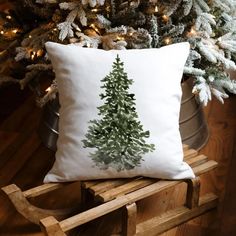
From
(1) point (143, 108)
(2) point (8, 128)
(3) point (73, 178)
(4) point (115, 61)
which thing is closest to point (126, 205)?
Answer: (3) point (73, 178)

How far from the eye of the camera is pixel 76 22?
5.02ft

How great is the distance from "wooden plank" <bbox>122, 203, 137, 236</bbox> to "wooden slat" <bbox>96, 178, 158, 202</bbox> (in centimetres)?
5

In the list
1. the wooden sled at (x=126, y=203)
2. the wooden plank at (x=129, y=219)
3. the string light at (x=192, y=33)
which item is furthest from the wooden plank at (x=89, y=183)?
the string light at (x=192, y=33)

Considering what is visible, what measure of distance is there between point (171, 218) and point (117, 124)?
1.18 feet

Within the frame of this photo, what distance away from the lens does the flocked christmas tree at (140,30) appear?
1.47 m

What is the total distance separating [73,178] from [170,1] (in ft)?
2.24

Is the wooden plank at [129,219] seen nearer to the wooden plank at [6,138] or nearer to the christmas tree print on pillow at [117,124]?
the christmas tree print on pillow at [117,124]

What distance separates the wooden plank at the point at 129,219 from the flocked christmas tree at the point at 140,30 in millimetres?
474

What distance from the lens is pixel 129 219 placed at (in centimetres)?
123

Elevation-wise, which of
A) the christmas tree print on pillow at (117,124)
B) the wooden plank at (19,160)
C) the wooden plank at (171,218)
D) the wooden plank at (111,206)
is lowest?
the wooden plank at (19,160)

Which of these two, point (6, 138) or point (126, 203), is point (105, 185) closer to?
point (126, 203)

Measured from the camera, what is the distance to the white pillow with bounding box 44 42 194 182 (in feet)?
3.99

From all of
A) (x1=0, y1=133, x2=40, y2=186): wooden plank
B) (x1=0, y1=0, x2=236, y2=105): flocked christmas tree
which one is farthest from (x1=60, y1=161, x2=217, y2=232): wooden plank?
(x1=0, y1=133, x2=40, y2=186): wooden plank

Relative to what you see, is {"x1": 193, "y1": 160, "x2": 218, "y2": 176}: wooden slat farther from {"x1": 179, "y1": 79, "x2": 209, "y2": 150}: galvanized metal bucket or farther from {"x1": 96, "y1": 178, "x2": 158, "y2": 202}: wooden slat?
{"x1": 179, "y1": 79, "x2": 209, "y2": 150}: galvanized metal bucket
